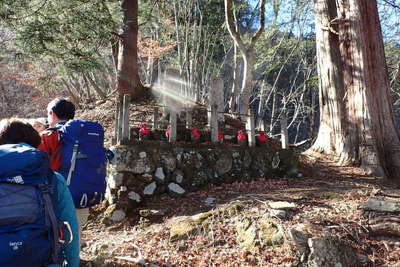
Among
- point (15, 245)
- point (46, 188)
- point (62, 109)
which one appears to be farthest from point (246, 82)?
point (15, 245)

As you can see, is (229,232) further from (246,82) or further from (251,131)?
(246,82)

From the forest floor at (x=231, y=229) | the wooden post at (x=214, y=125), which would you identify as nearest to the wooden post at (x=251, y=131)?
the wooden post at (x=214, y=125)

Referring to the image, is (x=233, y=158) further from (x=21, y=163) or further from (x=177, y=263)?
(x=21, y=163)

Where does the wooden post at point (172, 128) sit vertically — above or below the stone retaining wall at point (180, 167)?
above

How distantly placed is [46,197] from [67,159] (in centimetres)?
91

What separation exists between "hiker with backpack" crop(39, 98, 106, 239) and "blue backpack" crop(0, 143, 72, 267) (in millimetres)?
848

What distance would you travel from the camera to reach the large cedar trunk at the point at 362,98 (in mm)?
6977

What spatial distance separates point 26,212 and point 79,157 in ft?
3.29

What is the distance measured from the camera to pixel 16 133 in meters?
1.85

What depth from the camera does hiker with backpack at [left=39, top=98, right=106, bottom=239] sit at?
2.54m

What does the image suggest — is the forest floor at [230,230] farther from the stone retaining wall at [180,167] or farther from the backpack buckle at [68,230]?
the backpack buckle at [68,230]

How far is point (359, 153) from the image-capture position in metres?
7.20

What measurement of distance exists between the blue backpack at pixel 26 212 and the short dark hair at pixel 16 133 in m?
0.16

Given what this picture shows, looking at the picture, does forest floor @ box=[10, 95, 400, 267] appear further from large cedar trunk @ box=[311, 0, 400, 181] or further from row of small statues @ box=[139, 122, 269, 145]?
large cedar trunk @ box=[311, 0, 400, 181]
